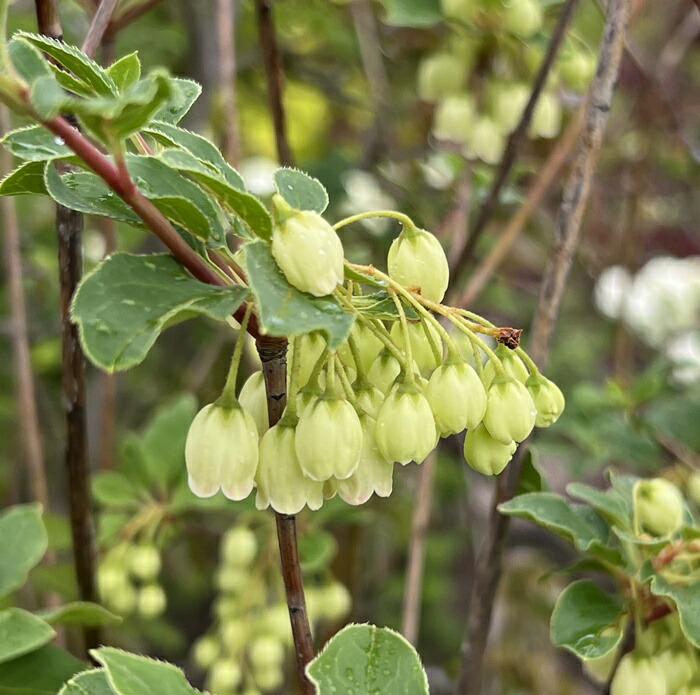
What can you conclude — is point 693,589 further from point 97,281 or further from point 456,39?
point 456,39

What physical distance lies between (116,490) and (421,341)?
2.73 feet

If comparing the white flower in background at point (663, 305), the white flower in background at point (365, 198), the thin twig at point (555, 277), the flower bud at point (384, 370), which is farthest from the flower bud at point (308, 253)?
the white flower in background at point (663, 305)

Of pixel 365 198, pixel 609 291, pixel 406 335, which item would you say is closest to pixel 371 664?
pixel 406 335

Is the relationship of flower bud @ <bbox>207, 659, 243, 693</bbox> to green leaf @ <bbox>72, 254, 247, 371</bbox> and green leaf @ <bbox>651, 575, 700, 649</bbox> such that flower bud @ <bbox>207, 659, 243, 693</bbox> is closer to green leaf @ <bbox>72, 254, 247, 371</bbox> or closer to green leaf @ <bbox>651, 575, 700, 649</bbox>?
green leaf @ <bbox>651, 575, 700, 649</bbox>

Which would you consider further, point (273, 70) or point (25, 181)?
point (273, 70)

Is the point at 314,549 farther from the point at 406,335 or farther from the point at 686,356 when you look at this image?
the point at 686,356

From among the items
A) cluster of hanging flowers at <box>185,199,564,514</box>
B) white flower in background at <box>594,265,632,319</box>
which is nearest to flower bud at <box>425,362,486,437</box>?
cluster of hanging flowers at <box>185,199,564,514</box>

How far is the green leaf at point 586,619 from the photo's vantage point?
0.69 m

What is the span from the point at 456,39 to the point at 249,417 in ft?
2.82

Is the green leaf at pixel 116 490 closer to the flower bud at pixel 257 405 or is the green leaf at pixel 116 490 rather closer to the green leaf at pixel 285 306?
the flower bud at pixel 257 405

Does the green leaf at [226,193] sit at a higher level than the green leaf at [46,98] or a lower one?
lower

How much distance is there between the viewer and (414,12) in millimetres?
1186

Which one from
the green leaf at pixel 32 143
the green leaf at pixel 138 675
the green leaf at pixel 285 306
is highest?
the green leaf at pixel 32 143

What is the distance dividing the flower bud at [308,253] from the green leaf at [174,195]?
5 centimetres
